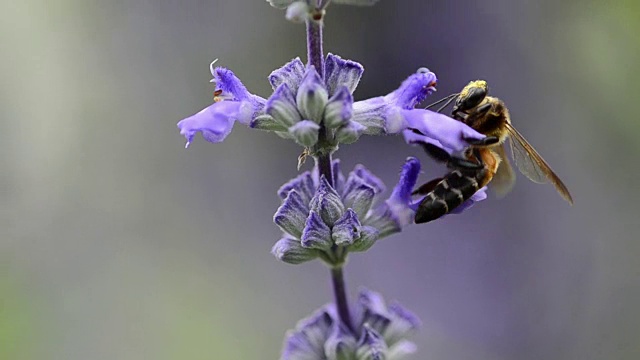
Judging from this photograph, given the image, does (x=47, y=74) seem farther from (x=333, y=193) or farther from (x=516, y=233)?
(x=333, y=193)

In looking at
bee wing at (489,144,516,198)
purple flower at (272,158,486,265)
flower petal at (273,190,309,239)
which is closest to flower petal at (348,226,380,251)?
purple flower at (272,158,486,265)

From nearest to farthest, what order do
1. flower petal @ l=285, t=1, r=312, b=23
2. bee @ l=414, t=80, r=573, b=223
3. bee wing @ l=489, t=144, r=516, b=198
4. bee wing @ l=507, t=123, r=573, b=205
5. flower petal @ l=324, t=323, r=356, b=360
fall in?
1. flower petal @ l=285, t=1, r=312, b=23
2. flower petal @ l=324, t=323, r=356, b=360
3. bee @ l=414, t=80, r=573, b=223
4. bee wing @ l=507, t=123, r=573, b=205
5. bee wing @ l=489, t=144, r=516, b=198

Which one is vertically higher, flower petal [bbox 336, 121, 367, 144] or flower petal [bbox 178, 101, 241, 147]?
flower petal [bbox 178, 101, 241, 147]

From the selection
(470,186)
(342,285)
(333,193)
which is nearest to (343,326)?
(342,285)

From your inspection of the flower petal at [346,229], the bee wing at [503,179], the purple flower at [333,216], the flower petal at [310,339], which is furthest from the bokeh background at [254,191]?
the flower petal at [346,229]

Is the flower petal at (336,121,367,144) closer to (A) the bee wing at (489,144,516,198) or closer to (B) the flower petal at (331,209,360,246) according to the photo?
(B) the flower petal at (331,209,360,246)

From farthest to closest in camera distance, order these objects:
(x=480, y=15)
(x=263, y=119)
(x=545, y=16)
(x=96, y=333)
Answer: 1. (x=480, y=15)
2. (x=545, y=16)
3. (x=96, y=333)
4. (x=263, y=119)
